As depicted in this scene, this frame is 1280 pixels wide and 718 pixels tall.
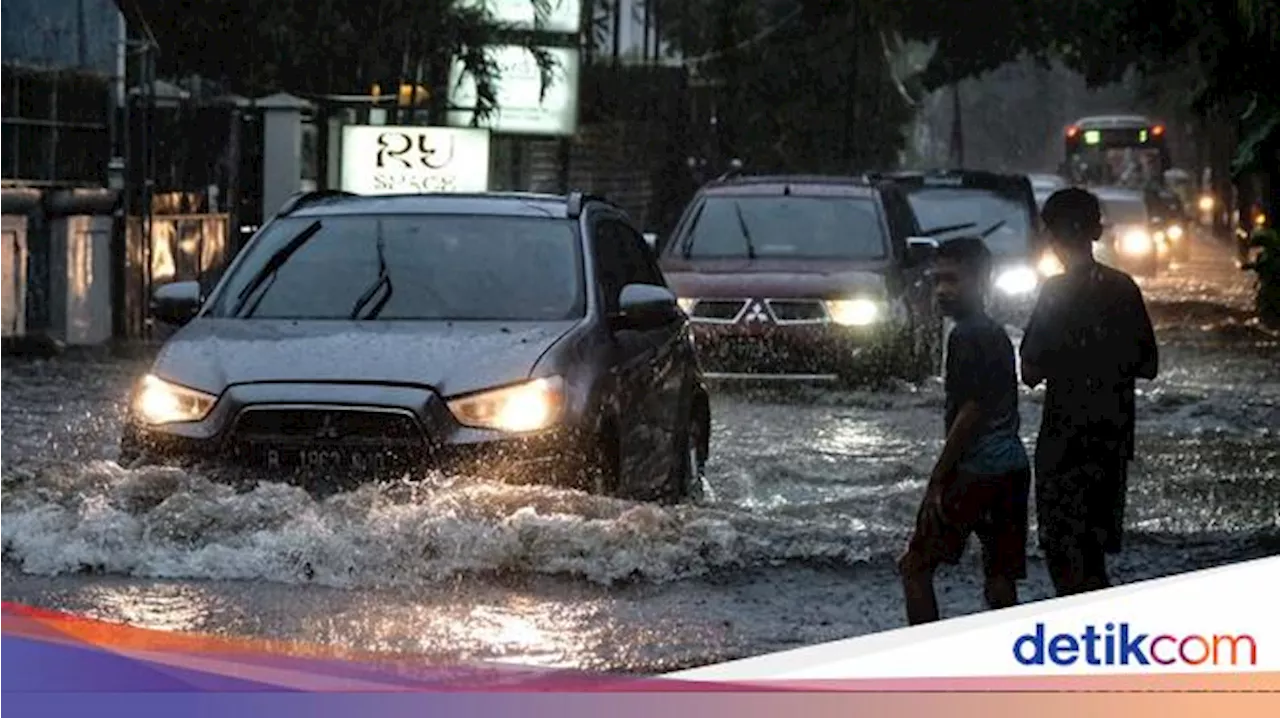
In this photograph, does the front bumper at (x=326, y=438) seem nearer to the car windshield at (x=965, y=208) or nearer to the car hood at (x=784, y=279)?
the car hood at (x=784, y=279)

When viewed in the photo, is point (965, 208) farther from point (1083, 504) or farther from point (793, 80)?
point (1083, 504)

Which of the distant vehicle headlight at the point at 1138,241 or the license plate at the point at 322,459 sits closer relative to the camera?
the license plate at the point at 322,459

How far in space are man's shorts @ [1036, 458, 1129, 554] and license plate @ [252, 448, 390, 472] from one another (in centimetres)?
218

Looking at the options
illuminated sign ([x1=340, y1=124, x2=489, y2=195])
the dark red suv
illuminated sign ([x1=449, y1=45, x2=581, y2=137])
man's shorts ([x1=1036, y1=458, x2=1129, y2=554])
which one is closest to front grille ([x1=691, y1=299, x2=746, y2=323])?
the dark red suv

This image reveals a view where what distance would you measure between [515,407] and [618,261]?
195 cm

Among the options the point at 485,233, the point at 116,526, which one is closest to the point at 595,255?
the point at 485,233

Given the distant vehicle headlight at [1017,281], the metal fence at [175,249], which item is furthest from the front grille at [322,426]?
the metal fence at [175,249]

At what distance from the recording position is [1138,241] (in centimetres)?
2894

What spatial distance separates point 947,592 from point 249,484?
2521mm

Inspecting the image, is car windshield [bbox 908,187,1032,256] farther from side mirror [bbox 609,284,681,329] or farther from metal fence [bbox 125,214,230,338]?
side mirror [bbox 609,284,681,329]

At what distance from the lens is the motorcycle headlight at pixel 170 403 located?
7.71 m

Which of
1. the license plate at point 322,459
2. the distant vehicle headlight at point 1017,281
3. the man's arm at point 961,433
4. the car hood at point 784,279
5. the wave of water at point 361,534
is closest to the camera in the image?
the man's arm at point 961,433

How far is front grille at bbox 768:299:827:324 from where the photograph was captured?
39.1ft

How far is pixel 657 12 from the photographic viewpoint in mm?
15688
